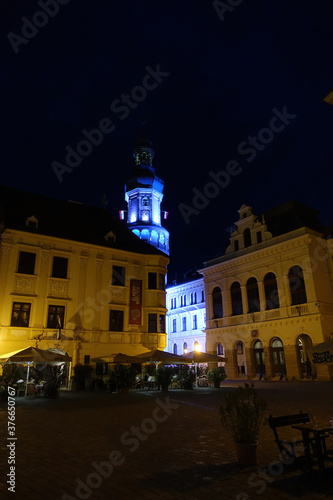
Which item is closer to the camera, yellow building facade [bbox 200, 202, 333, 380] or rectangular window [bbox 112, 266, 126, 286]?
rectangular window [bbox 112, 266, 126, 286]

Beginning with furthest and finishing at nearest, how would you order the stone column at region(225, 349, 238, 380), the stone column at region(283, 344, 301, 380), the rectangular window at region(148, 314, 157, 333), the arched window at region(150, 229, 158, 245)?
1. the arched window at region(150, 229, 158, 245)
2. the stone column at region(225, 349, 238, 380)
3. the stone column at region(283, 344, 301, 380)
4. the rectangular window at region(148, 314, 157, 333)

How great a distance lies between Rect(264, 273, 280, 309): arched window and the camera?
35.0 meters

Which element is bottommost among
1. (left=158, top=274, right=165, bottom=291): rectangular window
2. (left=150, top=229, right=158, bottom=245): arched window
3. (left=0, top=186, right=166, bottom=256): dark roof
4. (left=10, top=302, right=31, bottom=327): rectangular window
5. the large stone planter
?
the large stone planter

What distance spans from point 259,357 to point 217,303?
8.11 m

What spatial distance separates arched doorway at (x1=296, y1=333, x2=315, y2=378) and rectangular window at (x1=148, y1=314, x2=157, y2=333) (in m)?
13.2

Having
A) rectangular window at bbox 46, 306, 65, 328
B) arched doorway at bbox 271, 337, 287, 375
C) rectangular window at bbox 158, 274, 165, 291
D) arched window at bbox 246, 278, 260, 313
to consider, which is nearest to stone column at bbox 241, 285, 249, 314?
arched window at bbox 246, 278, 260, 313

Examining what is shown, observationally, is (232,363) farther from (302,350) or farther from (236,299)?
(302,350)

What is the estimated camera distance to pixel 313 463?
618 cm

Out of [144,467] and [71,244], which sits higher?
[71,244]

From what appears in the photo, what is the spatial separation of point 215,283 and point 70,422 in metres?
31.7

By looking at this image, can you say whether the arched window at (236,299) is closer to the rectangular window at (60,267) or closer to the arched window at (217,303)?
the arched window at (217,303)

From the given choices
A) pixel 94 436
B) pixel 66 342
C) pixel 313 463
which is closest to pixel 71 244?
pixel 66 342

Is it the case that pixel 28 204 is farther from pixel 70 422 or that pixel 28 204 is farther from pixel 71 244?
pixel 70 422

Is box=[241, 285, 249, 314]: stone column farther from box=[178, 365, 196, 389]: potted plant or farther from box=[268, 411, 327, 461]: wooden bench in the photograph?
box=[268, 411, 327, 461]: wooden bench
